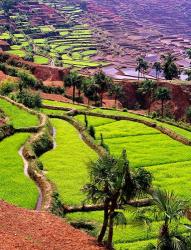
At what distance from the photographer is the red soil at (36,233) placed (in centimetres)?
3036

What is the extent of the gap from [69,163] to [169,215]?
90.7ft

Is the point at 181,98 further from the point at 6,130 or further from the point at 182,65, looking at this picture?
the point at 182,65

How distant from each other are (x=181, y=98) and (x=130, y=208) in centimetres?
9001

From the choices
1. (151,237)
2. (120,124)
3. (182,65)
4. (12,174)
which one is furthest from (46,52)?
(151,237)

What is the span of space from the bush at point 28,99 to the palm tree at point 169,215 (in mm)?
55068

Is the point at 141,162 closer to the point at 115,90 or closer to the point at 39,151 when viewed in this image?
the point at 39,151

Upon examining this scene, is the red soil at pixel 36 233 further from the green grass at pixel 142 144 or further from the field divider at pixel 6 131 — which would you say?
the field divider at pixel 6 131

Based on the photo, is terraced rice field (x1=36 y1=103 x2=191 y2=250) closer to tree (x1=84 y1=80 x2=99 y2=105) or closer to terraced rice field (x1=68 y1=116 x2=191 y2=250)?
terraced rice field (x1=68 y1=116 x2=191 y2=250)

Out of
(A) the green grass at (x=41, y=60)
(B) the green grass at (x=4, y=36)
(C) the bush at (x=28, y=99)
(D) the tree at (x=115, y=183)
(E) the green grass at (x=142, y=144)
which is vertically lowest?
(A) the green grass at (x=41, y=60)

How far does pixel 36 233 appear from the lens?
32438 mm

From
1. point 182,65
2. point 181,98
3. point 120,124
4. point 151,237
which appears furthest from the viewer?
point 182,65

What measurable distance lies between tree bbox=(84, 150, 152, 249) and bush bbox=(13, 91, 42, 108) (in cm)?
4977

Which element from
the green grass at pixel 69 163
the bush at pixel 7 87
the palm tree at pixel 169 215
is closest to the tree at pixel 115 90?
the bush at pixel 7 87

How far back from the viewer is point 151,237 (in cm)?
3866
